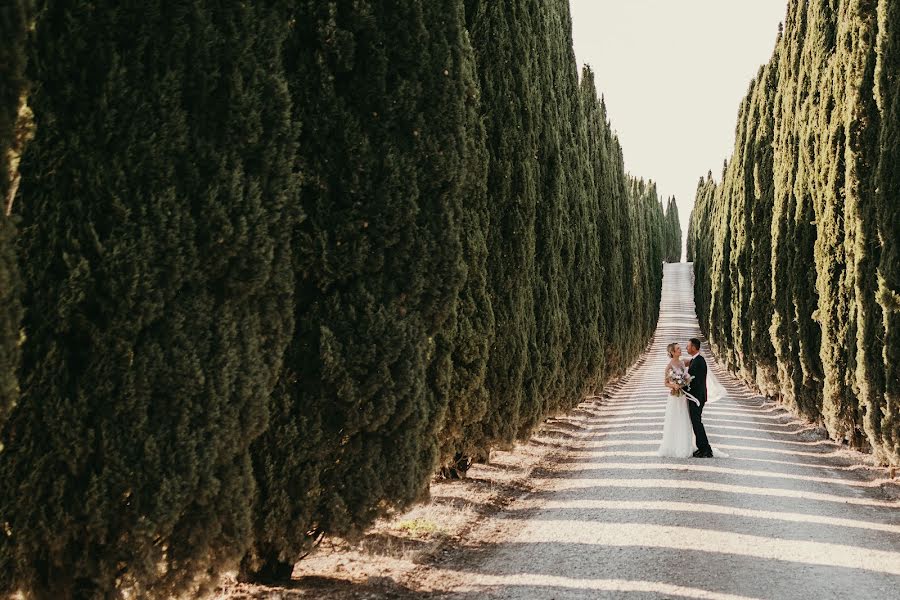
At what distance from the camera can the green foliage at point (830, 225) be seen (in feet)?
31.7

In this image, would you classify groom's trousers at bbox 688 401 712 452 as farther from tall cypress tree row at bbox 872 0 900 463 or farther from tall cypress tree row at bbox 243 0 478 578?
tall cypress tree row at bbox 243 0 478 578

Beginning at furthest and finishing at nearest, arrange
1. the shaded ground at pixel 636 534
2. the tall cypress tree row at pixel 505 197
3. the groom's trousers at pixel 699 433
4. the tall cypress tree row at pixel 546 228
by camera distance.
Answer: the tall cypress tree row at pixel 546 228
the groom's trousers at pixel 699 433
the tall cypress tree row at pixel 505 197
the shaded ground at pixel 636 534

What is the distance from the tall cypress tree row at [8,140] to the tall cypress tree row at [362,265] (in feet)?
6.82

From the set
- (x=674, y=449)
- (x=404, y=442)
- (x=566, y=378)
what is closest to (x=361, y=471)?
(x=404, y=442)

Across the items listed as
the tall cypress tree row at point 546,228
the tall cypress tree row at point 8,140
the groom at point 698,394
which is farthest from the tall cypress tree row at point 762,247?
the tall cypress tree row at point 8,140

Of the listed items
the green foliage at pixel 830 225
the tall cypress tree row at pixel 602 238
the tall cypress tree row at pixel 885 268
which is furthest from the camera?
the tall cypress tree row at pixel 602 238

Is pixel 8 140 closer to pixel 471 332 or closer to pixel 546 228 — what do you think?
pixel 471 332

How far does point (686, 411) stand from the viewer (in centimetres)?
1160

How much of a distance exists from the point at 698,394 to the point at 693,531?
5114mm

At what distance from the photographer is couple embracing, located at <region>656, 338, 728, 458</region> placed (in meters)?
11.4

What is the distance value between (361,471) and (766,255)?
1783 cm

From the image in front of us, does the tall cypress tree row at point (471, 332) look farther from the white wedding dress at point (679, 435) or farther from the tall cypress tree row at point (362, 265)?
the white wedding dress at point (679, 435)

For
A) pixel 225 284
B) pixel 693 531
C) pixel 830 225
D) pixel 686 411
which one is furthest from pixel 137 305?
pixel 830 225

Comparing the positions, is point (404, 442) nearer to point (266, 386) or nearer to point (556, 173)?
point (266, 386)
